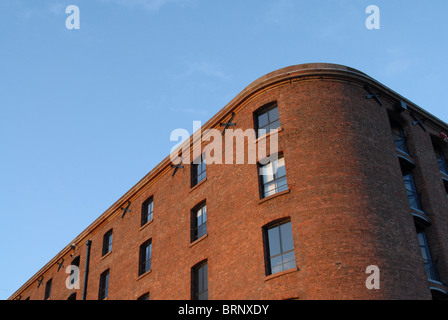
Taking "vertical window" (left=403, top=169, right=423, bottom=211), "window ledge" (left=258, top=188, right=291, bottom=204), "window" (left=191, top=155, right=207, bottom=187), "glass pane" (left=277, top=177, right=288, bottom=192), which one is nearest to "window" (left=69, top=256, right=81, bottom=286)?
"window" (left=191, top=155, right=207, bottom=187)

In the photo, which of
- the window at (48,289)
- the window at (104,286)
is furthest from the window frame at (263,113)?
the window at (48,289)

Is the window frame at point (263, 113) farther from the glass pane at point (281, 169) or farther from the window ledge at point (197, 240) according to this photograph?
A: the window ledge at point (197, 240)

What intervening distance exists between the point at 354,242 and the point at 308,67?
338 inches

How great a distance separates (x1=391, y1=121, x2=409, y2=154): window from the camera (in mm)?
25141

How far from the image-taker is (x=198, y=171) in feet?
89.8

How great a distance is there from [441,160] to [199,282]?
1426 cm

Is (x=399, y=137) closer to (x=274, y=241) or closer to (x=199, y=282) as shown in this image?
(x=274, y=241)

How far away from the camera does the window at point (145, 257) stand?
28267 mm

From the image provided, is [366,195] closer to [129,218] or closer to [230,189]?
[230,189]

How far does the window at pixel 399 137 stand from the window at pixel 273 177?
6.28 meters

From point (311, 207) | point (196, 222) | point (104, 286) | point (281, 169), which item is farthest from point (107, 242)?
point (311, 207)

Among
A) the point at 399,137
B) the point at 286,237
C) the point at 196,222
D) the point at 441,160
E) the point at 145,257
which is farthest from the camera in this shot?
the point at 145,257
